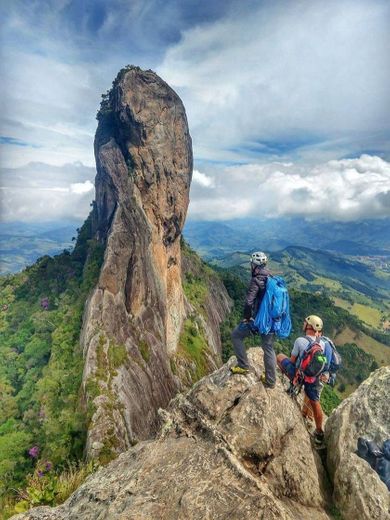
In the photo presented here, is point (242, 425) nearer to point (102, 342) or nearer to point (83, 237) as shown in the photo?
point (102, 342)

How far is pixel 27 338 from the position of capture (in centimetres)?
5256

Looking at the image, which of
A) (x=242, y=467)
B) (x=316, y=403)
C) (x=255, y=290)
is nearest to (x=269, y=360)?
(x=316, y=403)

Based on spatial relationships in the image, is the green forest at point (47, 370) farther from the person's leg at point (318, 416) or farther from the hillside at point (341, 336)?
the hillside at point (341, 336)

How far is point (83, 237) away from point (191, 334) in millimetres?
31064

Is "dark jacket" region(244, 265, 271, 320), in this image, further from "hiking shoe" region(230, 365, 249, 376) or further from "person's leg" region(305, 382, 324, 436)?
"person's leg" region(305, 382, 324, 436)

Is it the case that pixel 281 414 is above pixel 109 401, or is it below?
above

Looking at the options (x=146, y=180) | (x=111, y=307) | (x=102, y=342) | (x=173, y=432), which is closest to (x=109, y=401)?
(x=102, y=342)

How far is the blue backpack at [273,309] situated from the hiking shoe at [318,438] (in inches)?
136

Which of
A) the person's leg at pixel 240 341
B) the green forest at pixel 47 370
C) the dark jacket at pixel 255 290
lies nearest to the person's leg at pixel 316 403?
the person's leg at pixel 240 341

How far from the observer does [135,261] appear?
47312mm

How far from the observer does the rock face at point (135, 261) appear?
36.8 meters

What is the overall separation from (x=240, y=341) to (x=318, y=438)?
3.85m

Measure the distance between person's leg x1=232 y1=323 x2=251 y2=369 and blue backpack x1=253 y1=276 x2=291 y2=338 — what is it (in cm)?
76

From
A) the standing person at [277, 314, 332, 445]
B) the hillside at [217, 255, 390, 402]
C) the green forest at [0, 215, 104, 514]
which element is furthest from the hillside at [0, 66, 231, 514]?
the hillside at [217, 255, 390, 402]
